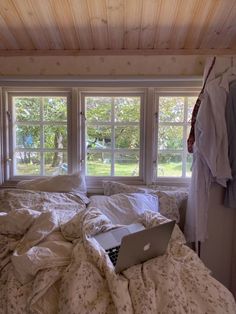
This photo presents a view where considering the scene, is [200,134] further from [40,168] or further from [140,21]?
[40,168]

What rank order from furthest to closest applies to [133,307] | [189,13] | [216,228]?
[216,228] < [189,13] < [133,307]

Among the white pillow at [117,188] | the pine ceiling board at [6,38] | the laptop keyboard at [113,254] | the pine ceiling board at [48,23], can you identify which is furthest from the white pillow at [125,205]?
the pine ceiling board at [6,38]

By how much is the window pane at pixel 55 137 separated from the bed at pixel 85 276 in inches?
38.5

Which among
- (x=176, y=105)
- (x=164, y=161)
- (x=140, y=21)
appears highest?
(x=140, y=21)

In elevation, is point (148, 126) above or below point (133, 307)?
above

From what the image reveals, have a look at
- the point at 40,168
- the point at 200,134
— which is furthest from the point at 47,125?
the point at 200,134

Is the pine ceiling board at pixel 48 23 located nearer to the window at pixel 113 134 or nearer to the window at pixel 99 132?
the window at pixel 99 132

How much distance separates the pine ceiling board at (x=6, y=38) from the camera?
1987 millimetres

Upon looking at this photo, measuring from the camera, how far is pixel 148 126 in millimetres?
2361

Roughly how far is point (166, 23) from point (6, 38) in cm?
122

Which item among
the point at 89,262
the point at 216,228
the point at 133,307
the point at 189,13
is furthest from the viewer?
the point at 216,228

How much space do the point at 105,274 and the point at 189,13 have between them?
1.68 meters

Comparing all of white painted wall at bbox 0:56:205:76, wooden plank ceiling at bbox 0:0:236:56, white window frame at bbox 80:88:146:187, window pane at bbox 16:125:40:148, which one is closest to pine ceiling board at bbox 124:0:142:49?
wooden plank ceiling at bbox 0:0:236:56

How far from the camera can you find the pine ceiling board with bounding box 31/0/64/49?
70.6 inches
